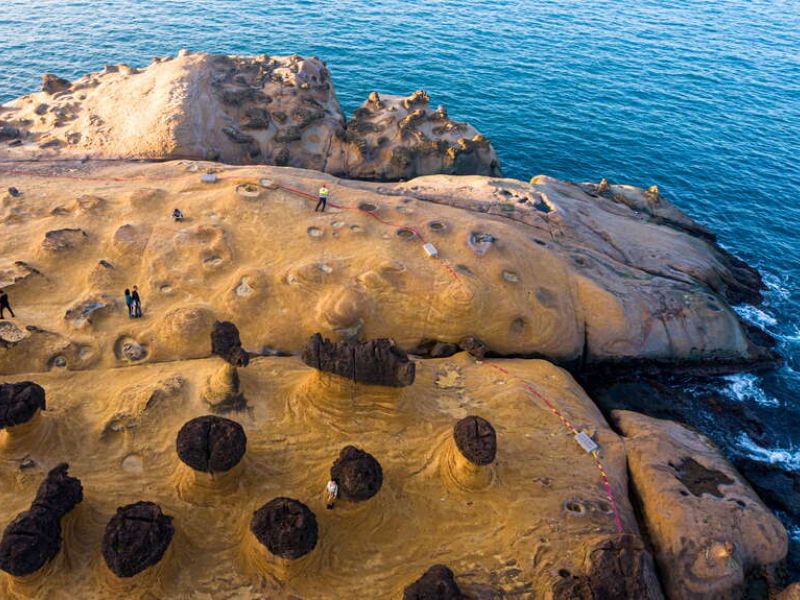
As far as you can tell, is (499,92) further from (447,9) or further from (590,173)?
(447,9)

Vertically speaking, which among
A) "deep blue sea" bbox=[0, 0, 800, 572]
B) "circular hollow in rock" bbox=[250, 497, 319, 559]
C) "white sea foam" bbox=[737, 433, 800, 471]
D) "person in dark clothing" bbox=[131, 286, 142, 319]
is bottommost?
"white sea foam" bbox=[737, 433, 800, 471]

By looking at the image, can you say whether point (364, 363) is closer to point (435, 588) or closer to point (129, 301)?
point (435, 588)

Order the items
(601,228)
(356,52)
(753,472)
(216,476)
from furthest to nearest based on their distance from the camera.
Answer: (356,52)
(601,228)
(753,472)
(216,476)

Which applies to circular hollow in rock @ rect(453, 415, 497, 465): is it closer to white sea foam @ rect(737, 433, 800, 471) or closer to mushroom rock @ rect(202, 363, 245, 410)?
mushroom rock @ rect(202, 363, 245, 410)

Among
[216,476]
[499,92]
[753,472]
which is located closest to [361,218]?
[216,476]

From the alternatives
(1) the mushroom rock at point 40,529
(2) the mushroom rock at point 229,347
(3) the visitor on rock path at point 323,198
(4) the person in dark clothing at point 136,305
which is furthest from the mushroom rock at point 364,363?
(3) the visitor on rock path at point 323,198

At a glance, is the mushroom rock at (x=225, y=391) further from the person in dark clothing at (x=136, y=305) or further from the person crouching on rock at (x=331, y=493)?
the person in dark clothing at (x=136, y=305)

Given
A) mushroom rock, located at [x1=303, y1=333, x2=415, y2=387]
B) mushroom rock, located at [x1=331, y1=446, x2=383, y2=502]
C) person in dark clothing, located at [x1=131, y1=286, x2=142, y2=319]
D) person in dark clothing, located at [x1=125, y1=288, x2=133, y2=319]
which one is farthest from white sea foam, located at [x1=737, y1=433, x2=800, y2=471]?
person in dark clothing, located at [x1=125, y1=288, x2=133, y2=319]
